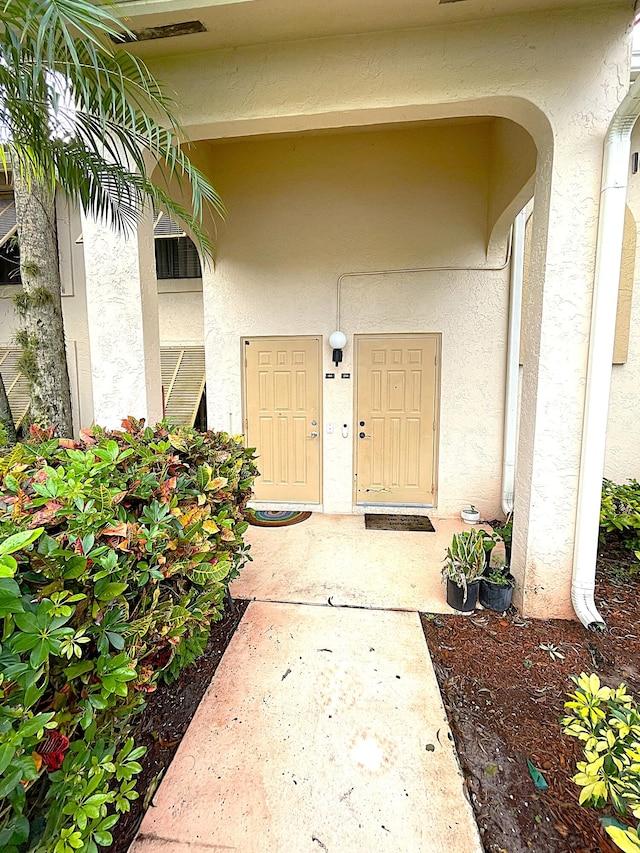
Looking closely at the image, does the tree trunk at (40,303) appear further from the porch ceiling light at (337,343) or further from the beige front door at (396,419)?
the beige front door at (396,419)

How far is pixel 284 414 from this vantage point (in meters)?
5.16

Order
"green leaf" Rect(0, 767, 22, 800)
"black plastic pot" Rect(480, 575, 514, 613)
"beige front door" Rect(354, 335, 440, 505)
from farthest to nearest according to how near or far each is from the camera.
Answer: "beige front door" Rect(354, 335, 440, 505)
"black plastic pot" Rect(480, 575, 514, 613)
"green leaf" Rect(0, 767, 22, 800)

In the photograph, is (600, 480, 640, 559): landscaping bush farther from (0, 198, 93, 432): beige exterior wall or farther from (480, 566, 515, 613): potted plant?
(0, 198, 93, 432): beige exterior wall

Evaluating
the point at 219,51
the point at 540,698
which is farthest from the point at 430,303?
the point at 540,698

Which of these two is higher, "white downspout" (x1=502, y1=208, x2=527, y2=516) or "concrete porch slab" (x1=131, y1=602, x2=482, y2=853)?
"white downspout" (x1=502, y1=208, x2=527, y2=516)

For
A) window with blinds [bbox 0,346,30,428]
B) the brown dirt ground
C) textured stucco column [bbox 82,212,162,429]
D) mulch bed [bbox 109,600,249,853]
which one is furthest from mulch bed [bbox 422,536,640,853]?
window with blinds [bbox 0,346,30,428]

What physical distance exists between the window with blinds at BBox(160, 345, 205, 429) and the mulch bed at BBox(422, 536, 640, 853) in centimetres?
412

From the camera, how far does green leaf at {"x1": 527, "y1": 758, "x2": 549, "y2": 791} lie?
1.72 meters

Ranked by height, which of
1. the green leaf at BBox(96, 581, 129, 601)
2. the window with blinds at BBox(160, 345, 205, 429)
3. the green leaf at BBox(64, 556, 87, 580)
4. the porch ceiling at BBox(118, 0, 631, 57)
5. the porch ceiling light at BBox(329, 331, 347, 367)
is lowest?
the green leaf at BBox(96, 581, 129, 601)

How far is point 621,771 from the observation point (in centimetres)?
119

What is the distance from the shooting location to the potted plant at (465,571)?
300 centimetres

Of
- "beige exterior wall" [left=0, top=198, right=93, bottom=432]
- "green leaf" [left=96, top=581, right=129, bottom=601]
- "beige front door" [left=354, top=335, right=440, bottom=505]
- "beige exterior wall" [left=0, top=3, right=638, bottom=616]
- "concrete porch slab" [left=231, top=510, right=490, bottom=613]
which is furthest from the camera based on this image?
"beige exterior wall" [left=0, top=198, right=93, bottom=432]

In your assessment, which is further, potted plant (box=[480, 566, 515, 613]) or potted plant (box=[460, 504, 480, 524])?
potted plant (box=[460, 504, 480, 524])

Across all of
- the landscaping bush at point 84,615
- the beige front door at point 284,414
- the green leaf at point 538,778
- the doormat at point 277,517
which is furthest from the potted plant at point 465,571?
the beige front door at point 284,414
